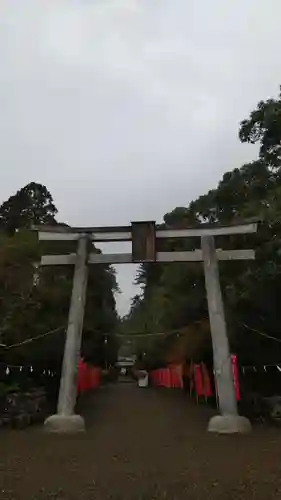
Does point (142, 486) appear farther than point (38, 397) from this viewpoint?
No

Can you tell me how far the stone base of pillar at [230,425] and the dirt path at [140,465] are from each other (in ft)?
1.11

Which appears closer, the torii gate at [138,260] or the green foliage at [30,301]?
the torii gate at [138,260]

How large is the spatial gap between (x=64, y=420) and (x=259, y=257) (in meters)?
7.00

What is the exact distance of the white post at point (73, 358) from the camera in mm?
14484

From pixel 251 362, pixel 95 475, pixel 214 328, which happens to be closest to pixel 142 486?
pixel 95 475

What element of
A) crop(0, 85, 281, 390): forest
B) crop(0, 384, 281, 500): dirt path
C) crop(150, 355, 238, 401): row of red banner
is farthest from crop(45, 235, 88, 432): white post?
crop(150, 355, 238, 401): row of red banner

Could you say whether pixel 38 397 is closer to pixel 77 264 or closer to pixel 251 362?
pixel 77 264

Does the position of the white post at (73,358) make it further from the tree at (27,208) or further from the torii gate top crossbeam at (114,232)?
the tree at (27,208)

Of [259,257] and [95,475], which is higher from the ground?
[259,257]

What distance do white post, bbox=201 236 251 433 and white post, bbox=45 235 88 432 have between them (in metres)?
3.32

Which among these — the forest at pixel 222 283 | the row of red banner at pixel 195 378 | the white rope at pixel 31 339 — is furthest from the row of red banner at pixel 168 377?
the white rope at pixel 31 339

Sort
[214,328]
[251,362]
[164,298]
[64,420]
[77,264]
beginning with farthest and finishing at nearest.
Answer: [164,298] < [251,362] < [77,264] < [214,328] < [64,420]

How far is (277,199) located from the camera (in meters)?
16.6

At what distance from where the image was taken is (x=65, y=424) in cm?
1437
